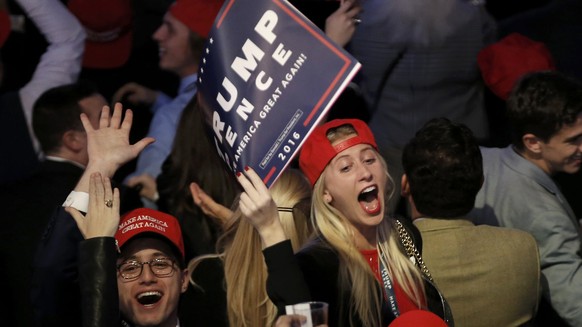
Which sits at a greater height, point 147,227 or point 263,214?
point 263,214

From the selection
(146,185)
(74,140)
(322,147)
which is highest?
(322,147)

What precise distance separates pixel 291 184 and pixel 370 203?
0.55m

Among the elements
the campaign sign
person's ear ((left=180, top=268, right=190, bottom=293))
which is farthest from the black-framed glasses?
the campaign sign

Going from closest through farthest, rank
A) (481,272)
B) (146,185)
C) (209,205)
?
(481,272), (209,205), (146,185)

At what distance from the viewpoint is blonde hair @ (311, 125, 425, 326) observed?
4.89 meters

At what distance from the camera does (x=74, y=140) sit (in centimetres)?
662

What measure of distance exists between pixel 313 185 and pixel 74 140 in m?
1.81

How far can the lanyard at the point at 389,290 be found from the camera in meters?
4.96

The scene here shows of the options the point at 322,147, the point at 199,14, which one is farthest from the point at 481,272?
the point at 199,14

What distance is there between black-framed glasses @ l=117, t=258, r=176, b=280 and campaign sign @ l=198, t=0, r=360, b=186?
0.56 m

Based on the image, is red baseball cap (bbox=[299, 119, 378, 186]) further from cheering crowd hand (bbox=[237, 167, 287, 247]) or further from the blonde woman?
cheering crowd hand (bbox=[237, 167, 287, 247])

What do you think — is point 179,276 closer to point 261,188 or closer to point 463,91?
point 261,188

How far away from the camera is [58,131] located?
6.62 metres

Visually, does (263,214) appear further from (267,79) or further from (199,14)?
(199,14)
